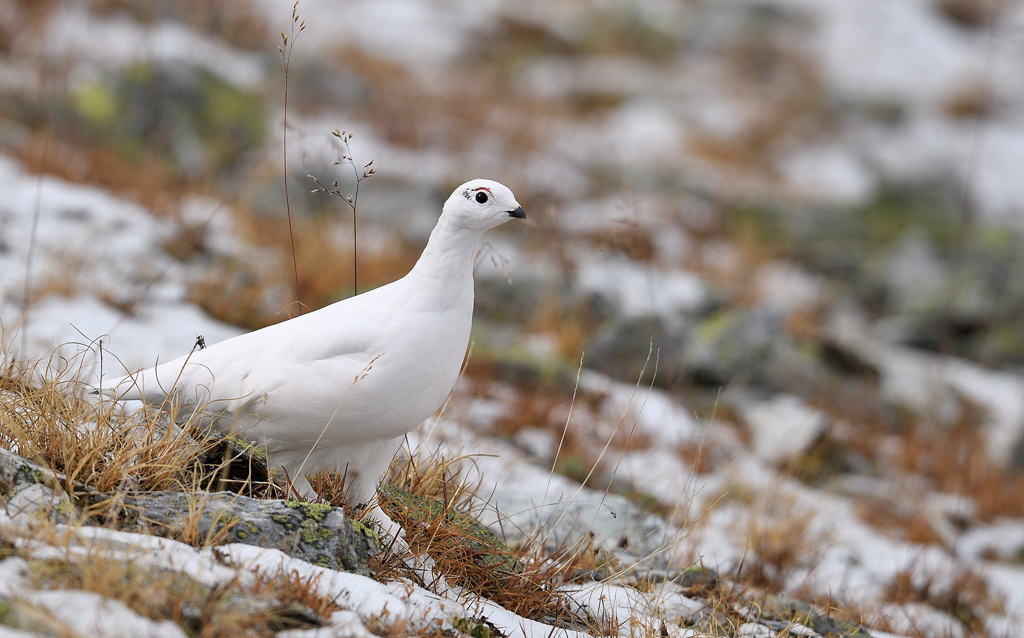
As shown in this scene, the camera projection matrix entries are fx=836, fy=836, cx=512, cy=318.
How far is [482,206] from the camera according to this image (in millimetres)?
2277

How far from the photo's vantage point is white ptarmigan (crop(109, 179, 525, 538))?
2.11 metres

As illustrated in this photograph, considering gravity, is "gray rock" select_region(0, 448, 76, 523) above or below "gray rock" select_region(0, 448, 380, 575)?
above

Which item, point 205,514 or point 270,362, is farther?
point 270,362

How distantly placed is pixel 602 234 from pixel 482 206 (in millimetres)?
5680

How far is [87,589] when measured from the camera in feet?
5.55

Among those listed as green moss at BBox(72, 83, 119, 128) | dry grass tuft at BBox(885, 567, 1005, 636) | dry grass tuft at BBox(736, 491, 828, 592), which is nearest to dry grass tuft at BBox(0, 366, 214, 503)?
dry grass tuft at BBox(736, 491, 828, 592)

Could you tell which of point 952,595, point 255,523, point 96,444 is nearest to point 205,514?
point 255,523

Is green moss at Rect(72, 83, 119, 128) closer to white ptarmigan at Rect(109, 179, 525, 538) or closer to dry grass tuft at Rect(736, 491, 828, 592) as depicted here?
white ptarmigan at Rect(109, 179, 525, 538)

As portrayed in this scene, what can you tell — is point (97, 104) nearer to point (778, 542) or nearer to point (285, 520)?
point (285, 520)

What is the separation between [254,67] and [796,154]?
7.32 m

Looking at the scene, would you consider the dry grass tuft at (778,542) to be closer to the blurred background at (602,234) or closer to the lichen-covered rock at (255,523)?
the blurred background at (602,234)

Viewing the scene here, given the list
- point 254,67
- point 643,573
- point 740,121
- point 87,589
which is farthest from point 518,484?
point 740,121

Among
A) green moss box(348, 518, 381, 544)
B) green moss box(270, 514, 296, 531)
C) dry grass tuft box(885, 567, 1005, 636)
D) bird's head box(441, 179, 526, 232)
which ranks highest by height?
bird's head box(441, 179, 526, 232)

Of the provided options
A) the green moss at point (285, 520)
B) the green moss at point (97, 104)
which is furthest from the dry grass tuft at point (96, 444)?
the green moss at point (97, 104)
